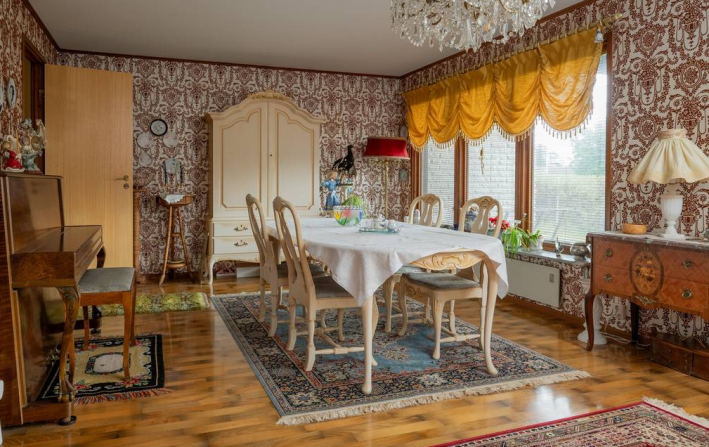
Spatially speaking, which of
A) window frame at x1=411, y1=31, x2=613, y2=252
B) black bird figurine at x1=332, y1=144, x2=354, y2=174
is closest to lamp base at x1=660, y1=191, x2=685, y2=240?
window frame at x1=411, y1=31, x2=613, y2=252

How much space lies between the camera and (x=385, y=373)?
10.0ft

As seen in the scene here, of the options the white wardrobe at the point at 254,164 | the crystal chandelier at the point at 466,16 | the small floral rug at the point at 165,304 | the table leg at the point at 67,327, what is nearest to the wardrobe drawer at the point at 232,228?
the white wardrobe at the point at 254,164

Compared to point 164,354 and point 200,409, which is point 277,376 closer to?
point 200,409

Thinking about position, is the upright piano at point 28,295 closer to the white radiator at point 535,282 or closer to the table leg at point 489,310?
the table leg at point 489,310

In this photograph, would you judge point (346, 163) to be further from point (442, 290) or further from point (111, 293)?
point (111, 293)

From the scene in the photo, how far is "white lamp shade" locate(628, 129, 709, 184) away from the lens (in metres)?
3.04

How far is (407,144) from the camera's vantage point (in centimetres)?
697

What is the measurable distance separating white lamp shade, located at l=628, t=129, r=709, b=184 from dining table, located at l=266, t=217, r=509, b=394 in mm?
1056

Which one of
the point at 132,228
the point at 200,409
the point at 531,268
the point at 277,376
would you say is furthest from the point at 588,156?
the point at 132,228

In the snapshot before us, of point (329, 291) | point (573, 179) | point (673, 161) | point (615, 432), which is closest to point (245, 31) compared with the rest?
point (329, 291)

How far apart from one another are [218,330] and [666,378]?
285 centimetres

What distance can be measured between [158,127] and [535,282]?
4260 millimetres

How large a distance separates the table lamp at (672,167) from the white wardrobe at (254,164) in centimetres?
368

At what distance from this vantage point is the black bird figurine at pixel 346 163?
6.66m
